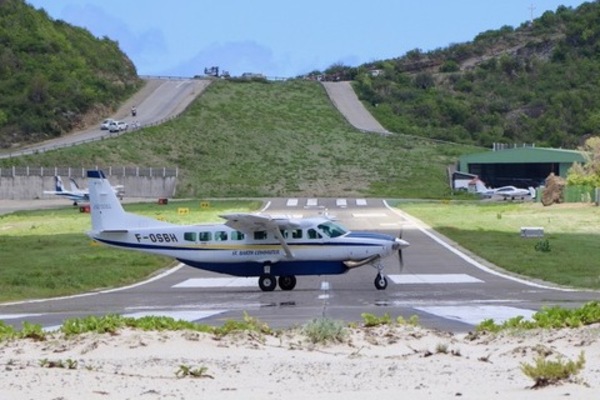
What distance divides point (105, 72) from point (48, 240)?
101 m

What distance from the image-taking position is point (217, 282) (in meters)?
39.2

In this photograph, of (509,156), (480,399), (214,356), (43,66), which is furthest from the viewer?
(43,66)

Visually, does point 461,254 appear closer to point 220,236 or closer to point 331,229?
point 331,229

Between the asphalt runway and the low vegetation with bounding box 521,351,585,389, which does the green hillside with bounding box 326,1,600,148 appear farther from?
the low vegetation with bounding box 521,351,585,389

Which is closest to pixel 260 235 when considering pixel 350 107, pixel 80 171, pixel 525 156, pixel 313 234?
pixel 313 234

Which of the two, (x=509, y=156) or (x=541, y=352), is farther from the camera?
(x=509, y=156)

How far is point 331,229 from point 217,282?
16.2 feet

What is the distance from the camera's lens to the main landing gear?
116ft

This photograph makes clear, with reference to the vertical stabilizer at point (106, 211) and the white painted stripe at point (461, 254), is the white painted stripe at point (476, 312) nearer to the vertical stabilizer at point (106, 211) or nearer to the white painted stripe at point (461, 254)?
the white painted stripe at point (461, 254)

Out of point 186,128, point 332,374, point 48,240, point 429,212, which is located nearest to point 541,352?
point 332,374

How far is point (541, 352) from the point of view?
1571cm

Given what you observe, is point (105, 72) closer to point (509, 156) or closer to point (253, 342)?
point (509, 156)

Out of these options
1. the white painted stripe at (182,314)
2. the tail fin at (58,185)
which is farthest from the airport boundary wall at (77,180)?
the white painted stripe at (182,314)

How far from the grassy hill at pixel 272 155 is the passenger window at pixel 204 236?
69.1 m
